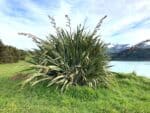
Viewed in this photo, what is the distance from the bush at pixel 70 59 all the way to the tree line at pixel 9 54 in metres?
9.83

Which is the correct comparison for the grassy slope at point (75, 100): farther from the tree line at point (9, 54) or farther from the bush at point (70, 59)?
the tree line at point (9, 54)

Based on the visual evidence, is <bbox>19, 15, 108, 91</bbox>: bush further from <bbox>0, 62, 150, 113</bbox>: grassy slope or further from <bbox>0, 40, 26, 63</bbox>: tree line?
<bbox>0, 40, 26, 63</bbox>: tree line

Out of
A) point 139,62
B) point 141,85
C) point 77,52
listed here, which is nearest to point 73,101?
point 77,52

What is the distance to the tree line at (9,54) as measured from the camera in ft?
59.5

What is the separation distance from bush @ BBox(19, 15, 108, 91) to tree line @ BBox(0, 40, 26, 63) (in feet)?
32.3

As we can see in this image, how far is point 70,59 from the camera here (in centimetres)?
830

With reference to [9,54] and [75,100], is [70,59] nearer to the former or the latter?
[75,100]

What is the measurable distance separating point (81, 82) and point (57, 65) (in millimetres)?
731

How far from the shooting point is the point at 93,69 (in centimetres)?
825

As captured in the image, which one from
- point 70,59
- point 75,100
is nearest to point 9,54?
point 70,59

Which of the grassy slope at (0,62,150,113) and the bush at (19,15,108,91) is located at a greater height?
the bush at (19,15,108,91)

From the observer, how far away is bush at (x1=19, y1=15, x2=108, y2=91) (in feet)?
26.2

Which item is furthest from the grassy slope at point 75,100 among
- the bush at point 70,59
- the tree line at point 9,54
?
the tree line at point 9,54

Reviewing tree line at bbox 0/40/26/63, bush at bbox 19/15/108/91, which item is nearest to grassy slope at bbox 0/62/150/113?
bush at bbox 19/15/108/91
